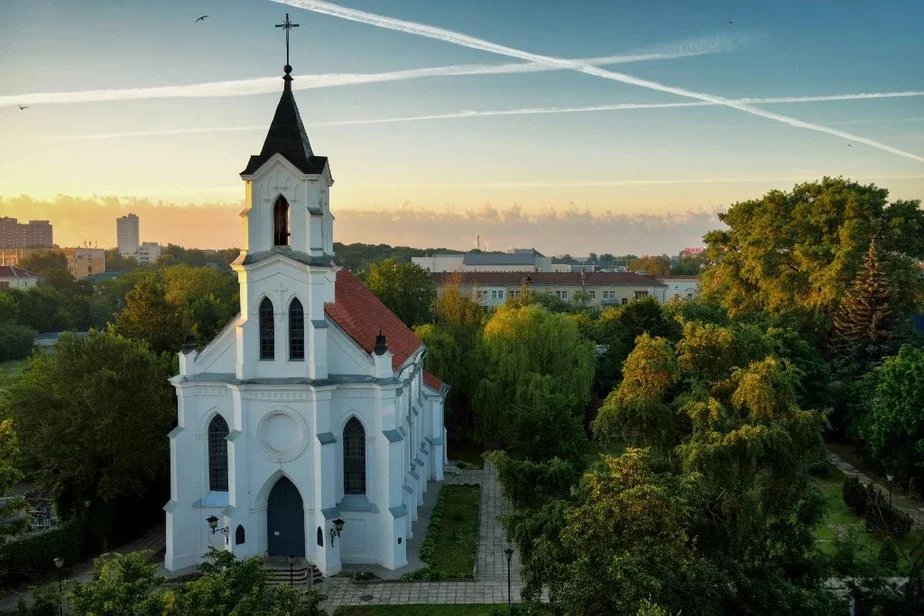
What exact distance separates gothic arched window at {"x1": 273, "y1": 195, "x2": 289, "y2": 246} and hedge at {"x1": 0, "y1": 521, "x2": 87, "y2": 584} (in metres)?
13.2

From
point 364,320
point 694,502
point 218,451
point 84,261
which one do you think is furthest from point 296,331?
point 84,261

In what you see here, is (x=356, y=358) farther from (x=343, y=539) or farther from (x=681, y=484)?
(x=681, y=484)

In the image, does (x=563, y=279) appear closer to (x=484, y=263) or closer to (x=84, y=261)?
(x=484, y=263)

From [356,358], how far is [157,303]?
19.4 metres

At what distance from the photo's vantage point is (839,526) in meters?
30.8

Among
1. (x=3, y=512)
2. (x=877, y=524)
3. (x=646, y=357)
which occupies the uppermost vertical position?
(x=646, y=357)

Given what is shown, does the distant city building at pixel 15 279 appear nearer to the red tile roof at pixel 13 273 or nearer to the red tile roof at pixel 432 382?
the red tile roof at pixel 13 273

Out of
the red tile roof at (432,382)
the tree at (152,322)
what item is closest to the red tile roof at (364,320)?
the red tile roof at (432,382)

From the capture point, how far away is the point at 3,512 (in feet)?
62.1

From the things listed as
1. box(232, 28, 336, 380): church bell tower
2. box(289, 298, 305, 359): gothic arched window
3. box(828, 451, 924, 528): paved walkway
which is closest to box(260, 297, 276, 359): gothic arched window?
box(232, 28, 336, 380): church bell tower

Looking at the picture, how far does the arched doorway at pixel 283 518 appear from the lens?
26672mm

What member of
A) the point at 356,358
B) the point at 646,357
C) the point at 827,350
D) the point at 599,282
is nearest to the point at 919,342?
the point at 827,350

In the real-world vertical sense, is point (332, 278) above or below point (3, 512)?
above

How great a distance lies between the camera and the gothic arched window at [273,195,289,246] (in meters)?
25.9
